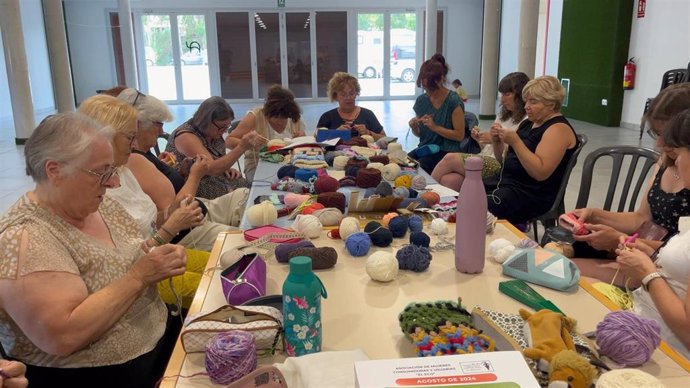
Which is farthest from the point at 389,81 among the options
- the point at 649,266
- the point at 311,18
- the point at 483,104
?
the point at 649,266

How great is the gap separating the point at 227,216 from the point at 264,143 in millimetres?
873

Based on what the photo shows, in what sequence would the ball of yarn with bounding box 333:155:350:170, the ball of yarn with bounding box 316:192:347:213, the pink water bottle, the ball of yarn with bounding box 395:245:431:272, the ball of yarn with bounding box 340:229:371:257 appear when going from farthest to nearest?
the ball of yarn with bounding box 333:155:350:170 < the ball of yarn with bounding box 316:192:347:213 < the ball of yarn with bounding box 340:229:371:257 < the ball of yarn with bounding box 395:245:431:272 < the pink water bottle

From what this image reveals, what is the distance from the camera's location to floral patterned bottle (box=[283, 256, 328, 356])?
3.61 feet

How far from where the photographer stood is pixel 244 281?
4.60 ft

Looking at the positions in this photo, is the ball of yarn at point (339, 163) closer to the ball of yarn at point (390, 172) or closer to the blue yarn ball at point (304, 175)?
the blue yarn ball at point (304, 175)

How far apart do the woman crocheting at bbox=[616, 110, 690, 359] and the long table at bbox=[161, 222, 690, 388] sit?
0.18 meters

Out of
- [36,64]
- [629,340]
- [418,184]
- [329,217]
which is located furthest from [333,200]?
[36,64]

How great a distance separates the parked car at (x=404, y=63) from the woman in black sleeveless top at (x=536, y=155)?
40.3ft

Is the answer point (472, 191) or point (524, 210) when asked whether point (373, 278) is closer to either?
point (472, 191)

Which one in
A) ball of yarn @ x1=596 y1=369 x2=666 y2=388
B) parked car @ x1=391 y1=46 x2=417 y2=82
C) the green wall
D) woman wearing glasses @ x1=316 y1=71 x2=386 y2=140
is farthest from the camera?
parked car @ x1=391 y1=46 x2=417 y2=82

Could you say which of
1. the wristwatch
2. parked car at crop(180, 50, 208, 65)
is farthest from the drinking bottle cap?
parked car at crop(180, 50, 208, 65)

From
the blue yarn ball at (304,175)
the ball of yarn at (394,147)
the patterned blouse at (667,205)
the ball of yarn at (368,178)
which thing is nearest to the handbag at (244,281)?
the ball of yarn at (368,178)

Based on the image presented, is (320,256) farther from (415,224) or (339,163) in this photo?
(339,163)

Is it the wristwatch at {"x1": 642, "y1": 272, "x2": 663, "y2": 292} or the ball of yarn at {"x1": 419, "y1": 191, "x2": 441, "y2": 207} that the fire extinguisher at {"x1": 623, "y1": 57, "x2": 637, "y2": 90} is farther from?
the wristwatch at {"x1": 642, "y1": 272, "x2": 663, "y2": 292}
